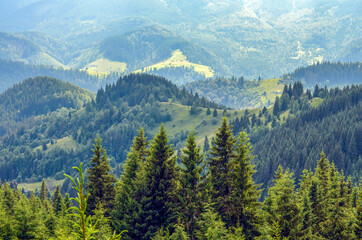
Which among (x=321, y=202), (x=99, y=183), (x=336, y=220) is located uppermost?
(x=99, y=183)

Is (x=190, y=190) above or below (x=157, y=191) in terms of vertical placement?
above

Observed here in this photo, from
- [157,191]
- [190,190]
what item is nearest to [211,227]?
[190,190]

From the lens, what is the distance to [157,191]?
199ft

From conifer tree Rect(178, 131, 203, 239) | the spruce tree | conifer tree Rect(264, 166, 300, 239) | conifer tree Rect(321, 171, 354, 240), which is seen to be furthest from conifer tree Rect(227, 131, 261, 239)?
the spruce tree

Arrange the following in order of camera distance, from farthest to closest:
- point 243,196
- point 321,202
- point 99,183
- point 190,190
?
1. point 321,202
2. point 99,183
3. point 190,190
4. point 243,196

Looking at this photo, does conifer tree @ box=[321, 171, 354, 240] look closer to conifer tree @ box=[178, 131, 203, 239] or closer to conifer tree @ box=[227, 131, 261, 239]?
conifer tree @ box=[227, 131, 261, 239]

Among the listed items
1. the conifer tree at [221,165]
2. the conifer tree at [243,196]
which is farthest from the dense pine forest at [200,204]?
the conifer tree at [243,196]

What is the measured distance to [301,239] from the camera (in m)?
50.7

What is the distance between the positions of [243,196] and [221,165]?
5615mm

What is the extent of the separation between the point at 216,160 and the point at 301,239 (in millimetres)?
15011

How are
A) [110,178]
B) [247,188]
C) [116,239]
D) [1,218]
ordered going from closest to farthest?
[116,239] → [247,188] → [1,218] → [110,178]

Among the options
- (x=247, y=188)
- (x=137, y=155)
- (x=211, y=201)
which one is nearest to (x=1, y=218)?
(x=137, y=155)

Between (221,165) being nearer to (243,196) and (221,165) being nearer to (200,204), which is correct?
(243,196)

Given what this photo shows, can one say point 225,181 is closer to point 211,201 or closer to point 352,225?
point 211,201
